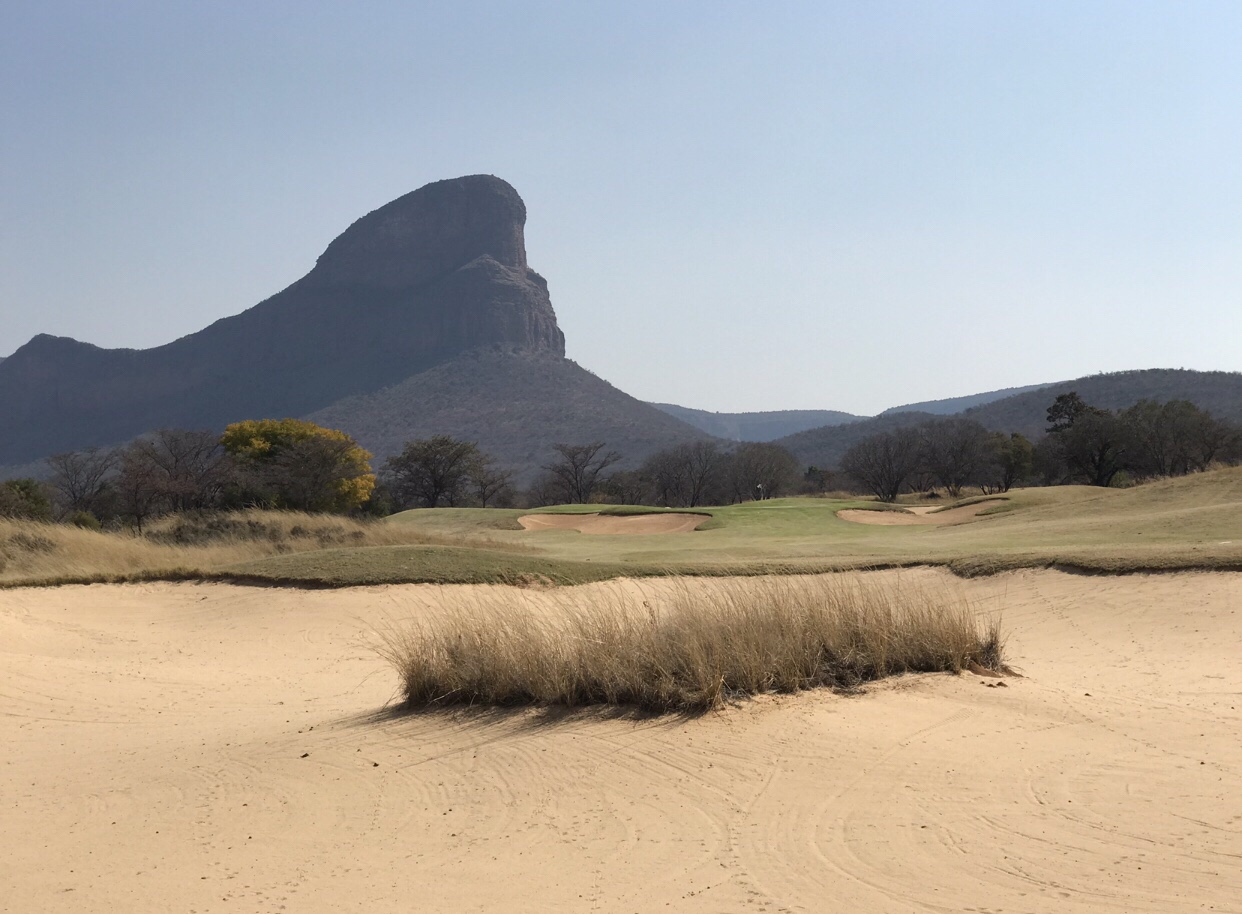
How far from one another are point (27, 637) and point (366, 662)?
14.2 feet

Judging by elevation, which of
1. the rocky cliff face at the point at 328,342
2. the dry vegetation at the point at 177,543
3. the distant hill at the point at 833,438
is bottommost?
the dry vegetation at the point at 177,543

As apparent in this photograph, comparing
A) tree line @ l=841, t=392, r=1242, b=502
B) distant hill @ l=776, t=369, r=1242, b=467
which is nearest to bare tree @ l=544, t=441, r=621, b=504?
tree line @ l=841, t=392, r=1242, b=502

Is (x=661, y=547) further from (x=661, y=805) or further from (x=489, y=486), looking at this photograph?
(x=489, y=486)

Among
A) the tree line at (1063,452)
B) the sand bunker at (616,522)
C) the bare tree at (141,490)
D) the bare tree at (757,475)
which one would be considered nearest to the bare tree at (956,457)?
the tree line at (1063,452)

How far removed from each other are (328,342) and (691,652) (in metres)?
132

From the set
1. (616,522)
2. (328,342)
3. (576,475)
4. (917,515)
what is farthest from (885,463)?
(328,342)

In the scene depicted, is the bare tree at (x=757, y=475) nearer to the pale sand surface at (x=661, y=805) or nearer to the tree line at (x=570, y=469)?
the tree line at (x=570, y=469)

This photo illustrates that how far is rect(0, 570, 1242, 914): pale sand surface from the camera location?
4.54 metres

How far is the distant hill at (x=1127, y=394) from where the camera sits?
3199 inches

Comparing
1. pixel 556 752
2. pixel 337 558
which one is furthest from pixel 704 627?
pixel 337 558

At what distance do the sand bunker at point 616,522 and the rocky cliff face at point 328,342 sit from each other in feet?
283

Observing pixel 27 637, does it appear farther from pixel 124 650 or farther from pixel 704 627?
pixel 704 627

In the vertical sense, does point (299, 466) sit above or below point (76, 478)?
below

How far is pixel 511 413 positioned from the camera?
321 feet
